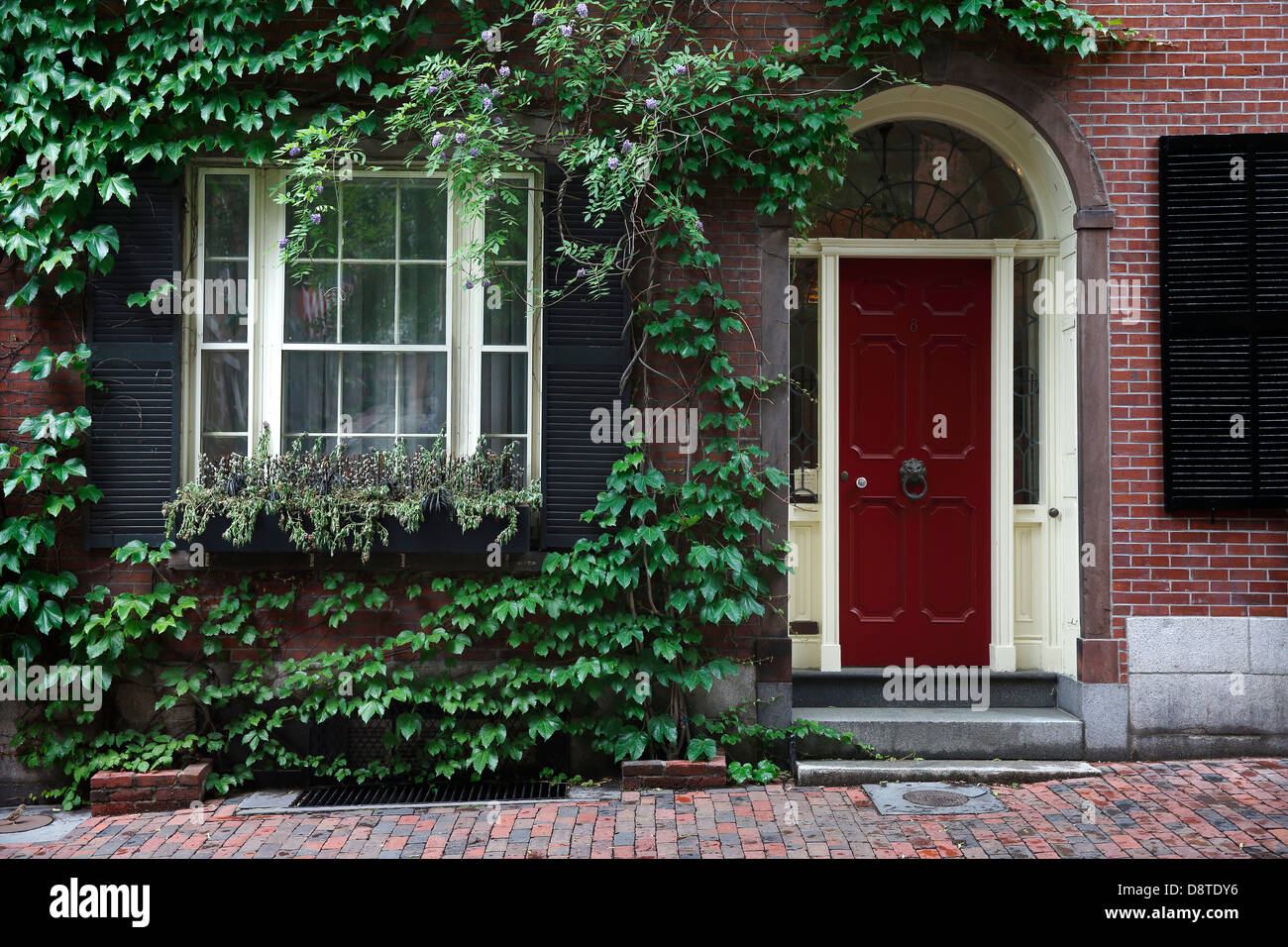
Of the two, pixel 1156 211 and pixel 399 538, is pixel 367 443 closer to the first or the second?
pixel 399 538

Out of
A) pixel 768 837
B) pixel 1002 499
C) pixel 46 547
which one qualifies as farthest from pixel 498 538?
pixel 1002 499

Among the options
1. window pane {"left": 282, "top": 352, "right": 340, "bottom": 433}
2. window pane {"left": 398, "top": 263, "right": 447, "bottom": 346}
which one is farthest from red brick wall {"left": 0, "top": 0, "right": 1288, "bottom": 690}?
window pane {"left": 282, "top": 352, "right": 340, "bottom": 433}

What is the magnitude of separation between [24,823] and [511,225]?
405 centimetres

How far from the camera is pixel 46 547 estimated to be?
594 cm

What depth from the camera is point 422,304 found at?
616 cm

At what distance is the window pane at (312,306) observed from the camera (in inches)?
242

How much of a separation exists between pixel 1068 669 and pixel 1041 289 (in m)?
2.30

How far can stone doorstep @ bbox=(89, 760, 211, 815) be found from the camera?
5.62 m

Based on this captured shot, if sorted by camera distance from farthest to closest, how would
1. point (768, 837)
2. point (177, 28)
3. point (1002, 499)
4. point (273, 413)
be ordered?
point (1002, 499) < point (273, 413) < point (177, 28) < point (768, 837)

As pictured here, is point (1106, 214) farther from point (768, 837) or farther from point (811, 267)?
point (768, 837)

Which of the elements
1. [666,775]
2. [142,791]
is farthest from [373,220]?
[666,775]

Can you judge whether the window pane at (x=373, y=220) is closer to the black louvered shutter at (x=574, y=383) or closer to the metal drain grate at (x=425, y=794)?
the black louvered shutter at (x=574, y=383)

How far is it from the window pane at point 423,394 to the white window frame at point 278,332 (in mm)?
55

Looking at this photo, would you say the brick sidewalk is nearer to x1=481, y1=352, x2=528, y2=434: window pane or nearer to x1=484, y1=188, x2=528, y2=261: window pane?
x1=481, y1=352, x2=528, y2=434: window pane
